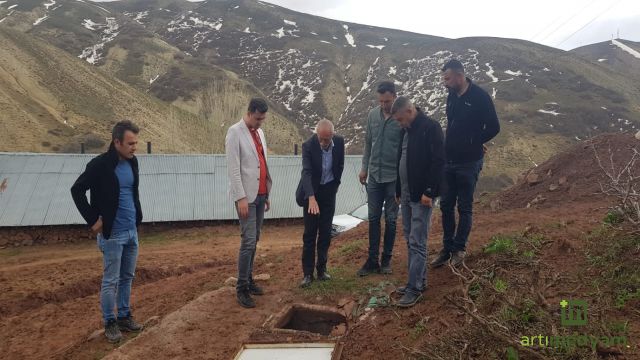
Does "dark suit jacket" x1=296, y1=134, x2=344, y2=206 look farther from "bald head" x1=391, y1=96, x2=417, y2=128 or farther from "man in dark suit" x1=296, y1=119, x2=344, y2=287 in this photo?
"bald head" x1=391, y1=96, x2=417, y2=128

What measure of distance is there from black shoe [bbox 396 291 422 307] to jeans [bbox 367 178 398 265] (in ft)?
3.76

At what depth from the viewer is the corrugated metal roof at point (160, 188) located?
1427 centimetres

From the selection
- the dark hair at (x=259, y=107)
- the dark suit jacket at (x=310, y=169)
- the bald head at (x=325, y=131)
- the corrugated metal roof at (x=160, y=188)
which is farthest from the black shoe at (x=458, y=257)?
the corrugated metal roof at (x=160, y=188)

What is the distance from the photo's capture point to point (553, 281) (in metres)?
3.57

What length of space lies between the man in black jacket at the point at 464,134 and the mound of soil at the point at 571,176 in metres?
5.48

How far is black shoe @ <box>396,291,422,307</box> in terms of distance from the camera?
13.7 feet

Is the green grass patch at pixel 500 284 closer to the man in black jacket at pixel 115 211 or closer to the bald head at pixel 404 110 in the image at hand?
the bald head at pixel 404 110

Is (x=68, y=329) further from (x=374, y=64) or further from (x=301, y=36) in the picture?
(x=301, y=36)

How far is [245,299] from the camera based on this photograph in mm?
4973

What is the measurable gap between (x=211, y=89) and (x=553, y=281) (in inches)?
1973

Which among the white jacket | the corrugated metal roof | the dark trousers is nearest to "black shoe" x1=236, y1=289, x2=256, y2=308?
the dark trousers

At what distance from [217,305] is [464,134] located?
3396 mm

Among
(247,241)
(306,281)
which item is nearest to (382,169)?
(306,281)

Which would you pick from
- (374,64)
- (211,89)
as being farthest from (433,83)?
(211,89)
